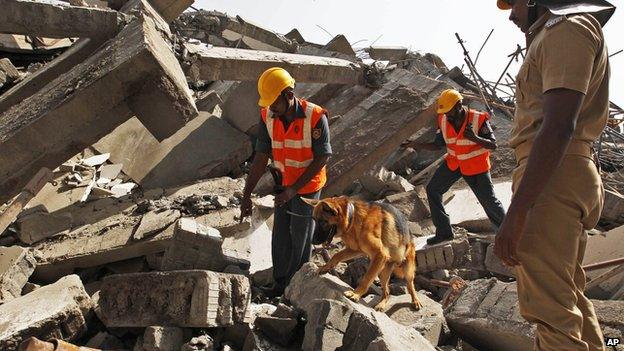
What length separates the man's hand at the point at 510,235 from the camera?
203 cm

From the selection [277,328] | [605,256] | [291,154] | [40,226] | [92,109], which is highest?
[92,109]

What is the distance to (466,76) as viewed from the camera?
466 inches

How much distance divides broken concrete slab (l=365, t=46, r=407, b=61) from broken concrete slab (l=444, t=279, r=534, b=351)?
10106mm

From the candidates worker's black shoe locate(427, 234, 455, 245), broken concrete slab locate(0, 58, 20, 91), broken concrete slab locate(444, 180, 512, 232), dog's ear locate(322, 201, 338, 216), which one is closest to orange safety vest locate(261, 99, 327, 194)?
dog's ear locate(322, 201, 338, 216)

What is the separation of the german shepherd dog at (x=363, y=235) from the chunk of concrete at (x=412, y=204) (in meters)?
2.27

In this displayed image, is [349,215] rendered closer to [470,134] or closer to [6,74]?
[470,134]

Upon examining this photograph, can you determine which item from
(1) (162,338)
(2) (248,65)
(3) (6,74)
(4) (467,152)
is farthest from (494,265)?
(3) (6,74)

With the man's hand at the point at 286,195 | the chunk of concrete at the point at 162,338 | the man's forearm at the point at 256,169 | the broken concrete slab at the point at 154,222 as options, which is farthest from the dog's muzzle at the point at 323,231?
the broken concrete slab at the point at 154,222

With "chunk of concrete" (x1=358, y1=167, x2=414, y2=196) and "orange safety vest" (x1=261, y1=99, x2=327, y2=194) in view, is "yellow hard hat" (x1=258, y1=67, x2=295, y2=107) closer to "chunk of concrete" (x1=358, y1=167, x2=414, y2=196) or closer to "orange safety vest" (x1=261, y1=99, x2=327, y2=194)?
"orange safety vest" (x1=261, y1=99, x2=327, y2=194)

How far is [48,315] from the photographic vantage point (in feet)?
11.4

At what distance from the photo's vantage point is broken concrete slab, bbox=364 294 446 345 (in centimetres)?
404

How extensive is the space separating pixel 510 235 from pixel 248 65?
562 cm

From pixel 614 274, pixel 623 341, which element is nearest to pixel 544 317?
pixel 623 341

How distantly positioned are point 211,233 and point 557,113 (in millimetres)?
2981
